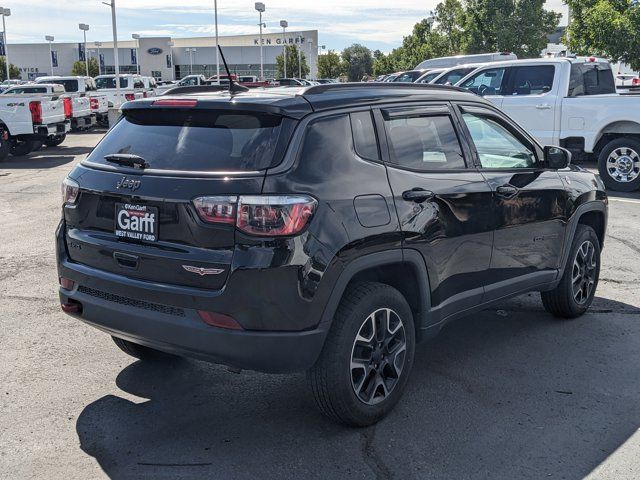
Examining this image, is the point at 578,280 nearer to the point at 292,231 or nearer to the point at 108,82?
the point at 292,231

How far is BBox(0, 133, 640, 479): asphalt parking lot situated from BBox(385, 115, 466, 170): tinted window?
139 centimetres

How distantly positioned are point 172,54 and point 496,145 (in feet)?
341

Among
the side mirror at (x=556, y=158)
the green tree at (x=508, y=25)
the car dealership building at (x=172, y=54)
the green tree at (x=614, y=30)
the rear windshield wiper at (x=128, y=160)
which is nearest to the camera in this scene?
the rear windshield wiper at (x=128, y=160)

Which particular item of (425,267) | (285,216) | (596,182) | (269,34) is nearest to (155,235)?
(285,216)

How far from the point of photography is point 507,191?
4840mm

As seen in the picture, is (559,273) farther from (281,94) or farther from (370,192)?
(281,94)

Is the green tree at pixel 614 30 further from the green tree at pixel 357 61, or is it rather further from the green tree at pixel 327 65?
the green tree at pixel 357 61

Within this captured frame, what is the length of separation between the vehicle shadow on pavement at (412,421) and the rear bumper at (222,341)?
0.52 metres

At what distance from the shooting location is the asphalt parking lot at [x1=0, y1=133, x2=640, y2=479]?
3.62 m

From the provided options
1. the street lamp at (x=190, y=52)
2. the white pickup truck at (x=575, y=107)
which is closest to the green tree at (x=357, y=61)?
the street lamp at (x=190, y=52)

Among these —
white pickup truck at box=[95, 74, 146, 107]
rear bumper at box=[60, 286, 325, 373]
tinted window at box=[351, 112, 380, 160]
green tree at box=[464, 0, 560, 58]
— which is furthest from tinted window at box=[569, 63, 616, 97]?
green tree at box=[464, 0, 560, 58]

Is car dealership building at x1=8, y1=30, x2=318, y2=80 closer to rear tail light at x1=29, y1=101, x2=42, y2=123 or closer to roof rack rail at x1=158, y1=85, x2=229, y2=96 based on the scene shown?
rear tail light at x1=29, y1=101, x2=42, y2=123

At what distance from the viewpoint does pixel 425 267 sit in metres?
4.16

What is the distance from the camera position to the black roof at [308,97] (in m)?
3.72
